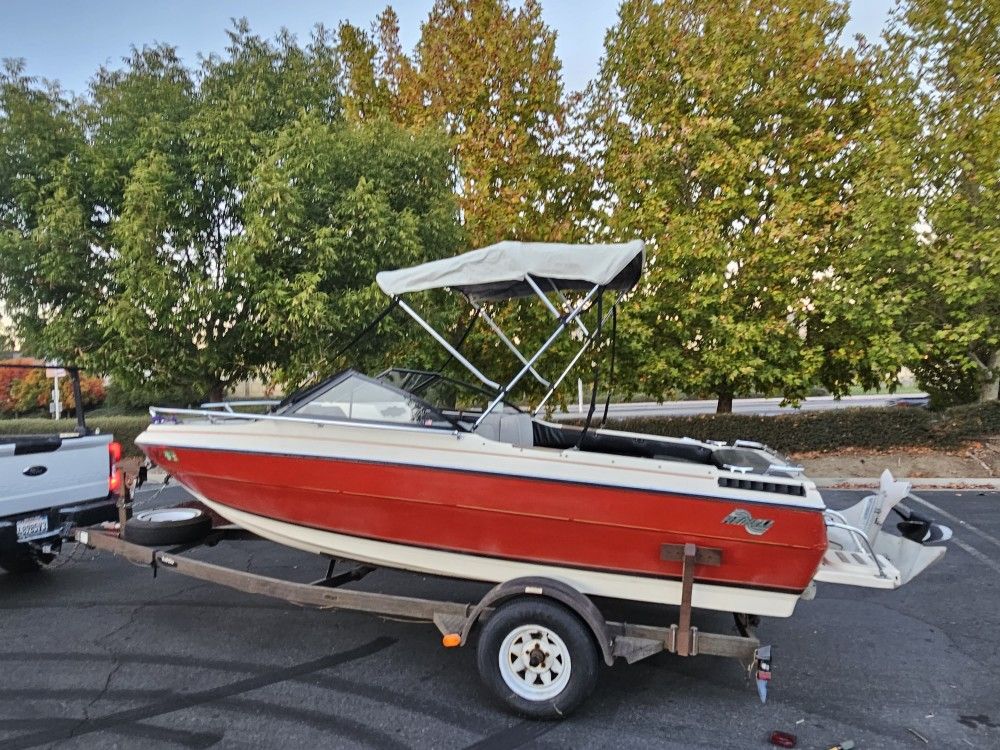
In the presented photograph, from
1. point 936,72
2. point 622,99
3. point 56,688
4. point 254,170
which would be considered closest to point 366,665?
point 56,688

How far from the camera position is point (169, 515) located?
504 centimetres

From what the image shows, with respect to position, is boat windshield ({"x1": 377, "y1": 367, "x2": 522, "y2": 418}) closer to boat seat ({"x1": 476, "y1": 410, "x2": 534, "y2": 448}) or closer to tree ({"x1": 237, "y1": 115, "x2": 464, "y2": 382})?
boat seat ({"x1": 476, "y1": 410, "x2": 534, "y2": 448})

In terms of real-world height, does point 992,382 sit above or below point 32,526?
above

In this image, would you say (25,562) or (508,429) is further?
(25,562)

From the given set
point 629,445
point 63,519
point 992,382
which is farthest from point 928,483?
point 63,519

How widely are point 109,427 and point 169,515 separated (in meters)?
11.8

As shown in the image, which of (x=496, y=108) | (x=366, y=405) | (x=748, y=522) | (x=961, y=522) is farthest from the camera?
(x=496, y=108)

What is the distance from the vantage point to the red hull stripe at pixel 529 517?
140 inches

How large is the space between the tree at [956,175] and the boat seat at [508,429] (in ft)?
30.8

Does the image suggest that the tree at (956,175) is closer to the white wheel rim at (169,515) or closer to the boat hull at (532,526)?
the boat hull at (532,526)

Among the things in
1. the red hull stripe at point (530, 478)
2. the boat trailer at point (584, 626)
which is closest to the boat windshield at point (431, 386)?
the red hull stripe at point (530, 478)

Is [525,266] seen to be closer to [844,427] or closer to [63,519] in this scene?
[63,519]

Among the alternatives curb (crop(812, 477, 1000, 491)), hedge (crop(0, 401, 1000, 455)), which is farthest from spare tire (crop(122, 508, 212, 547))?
curb (crop(812, 477, 1000, 491))

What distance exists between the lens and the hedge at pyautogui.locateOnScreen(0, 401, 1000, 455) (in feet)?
41.1
